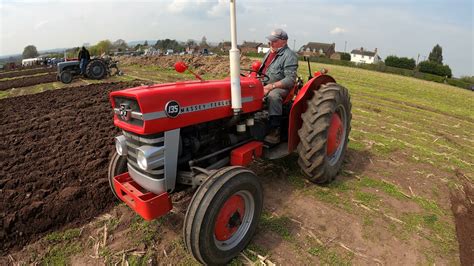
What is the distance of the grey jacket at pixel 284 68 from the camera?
388 centimetres

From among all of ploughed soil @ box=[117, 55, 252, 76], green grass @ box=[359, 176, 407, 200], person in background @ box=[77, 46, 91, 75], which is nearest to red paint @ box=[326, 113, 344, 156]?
green grass @ box=[359, 176, 407, 200]

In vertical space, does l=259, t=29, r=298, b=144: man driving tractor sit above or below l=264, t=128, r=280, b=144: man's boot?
above

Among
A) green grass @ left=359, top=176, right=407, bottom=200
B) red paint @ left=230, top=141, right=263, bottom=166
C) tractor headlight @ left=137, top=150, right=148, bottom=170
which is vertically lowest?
green grass @ left=359, top=176, right=407, bottom=200

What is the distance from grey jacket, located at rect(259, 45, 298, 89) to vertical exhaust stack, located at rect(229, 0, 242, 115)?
987 mm

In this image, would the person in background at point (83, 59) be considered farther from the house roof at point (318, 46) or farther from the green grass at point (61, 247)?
the house roof at point (318, 46)

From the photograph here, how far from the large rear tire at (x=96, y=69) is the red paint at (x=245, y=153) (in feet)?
42.9

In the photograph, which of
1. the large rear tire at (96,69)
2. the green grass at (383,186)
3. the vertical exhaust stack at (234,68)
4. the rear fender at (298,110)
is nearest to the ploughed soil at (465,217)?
the green grass at (383,186)

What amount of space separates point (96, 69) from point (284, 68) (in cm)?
1301

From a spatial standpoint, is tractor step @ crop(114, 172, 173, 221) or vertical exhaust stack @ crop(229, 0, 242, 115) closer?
tractor step @ crop(114, 172, 173, 221)

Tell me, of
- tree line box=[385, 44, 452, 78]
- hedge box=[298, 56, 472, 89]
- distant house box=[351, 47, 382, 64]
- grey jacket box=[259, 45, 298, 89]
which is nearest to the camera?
grey jacket box=[259, 45, 298, 89]

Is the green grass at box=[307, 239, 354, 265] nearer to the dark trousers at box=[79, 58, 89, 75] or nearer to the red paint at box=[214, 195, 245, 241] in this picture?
the red paint at box=[214, 195, 245, 241]

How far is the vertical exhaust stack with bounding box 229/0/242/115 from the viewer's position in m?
2.74

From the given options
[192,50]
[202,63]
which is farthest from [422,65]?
[202,63]

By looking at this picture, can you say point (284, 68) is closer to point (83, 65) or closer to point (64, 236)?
point (64, 236)
